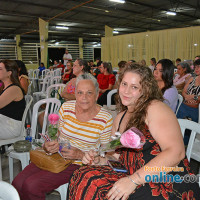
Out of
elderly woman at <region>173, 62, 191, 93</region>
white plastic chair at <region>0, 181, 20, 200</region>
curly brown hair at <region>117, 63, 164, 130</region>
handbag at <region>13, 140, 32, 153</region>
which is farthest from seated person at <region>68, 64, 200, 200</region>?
elderly woman at <region>173, 62, 191, 93</region>

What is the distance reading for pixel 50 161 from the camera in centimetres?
153

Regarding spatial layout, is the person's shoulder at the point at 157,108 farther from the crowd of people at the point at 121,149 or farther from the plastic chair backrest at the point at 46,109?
the plastic chair backrest at the point at 46,109

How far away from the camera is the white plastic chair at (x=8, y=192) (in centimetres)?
79

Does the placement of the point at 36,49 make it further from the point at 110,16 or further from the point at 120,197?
the point at 120,197

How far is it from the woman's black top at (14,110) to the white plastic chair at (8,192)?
1841 mm

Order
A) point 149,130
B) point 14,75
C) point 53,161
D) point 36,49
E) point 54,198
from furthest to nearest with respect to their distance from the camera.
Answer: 1. point 36,49
2. point 14,75
3. point 54,198
4. point 53,161
5. point 149,130

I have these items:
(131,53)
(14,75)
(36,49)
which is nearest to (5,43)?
(36,49)

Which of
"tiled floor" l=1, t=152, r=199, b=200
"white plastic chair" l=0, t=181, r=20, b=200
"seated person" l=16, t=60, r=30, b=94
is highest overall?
"seated person" l=16, t=60, r=30, b=94

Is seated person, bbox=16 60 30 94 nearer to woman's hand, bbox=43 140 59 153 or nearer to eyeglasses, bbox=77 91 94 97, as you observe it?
eyeglasses, bbox=77 91 94 97

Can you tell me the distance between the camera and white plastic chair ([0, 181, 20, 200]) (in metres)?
0.79

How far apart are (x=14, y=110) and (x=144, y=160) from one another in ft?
6.11

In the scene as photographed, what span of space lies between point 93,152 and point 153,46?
424 inches

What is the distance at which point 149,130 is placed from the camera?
1.28 meters

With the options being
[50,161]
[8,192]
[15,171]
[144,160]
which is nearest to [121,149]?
[144,160]
